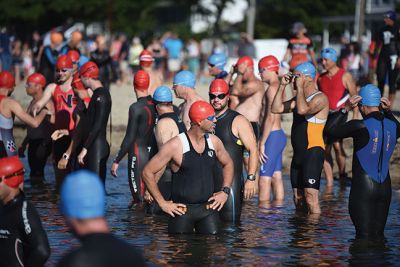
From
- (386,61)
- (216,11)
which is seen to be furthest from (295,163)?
(216,11)

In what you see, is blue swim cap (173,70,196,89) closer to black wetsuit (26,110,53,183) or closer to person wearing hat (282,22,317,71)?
black wetsuit (26,110,53,183)

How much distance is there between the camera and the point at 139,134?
1247 cm

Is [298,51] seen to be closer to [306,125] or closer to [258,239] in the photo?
[306,125]

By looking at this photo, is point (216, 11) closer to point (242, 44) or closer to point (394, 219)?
point (242, 44)

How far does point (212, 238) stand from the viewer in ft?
32.8

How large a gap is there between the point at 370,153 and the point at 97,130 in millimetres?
3917

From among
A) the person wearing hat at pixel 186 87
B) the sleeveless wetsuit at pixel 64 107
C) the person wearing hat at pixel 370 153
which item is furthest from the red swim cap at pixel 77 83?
the person wearing hat at pixel 370 153

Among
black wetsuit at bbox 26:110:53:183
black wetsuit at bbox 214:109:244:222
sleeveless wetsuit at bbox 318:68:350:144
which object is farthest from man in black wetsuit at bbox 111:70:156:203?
sleeveless wetsuit at bbox 318:68:350:144

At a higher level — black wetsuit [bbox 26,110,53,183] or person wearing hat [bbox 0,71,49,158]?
person wearing hat [bbox 0,71,49,158]

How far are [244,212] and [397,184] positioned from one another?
12.4ft

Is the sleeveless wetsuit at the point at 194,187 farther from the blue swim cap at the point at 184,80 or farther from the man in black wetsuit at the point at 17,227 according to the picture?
the man in black wetsuit at the point at 17,227

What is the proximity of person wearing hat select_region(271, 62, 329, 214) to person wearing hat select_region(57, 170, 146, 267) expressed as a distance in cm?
645

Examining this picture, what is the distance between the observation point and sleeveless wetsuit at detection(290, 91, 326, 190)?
37.6ft

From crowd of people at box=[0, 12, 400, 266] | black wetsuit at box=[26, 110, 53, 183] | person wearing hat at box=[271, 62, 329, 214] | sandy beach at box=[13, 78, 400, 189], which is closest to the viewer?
crowd of people at box=[0, 12, 400, 266]
